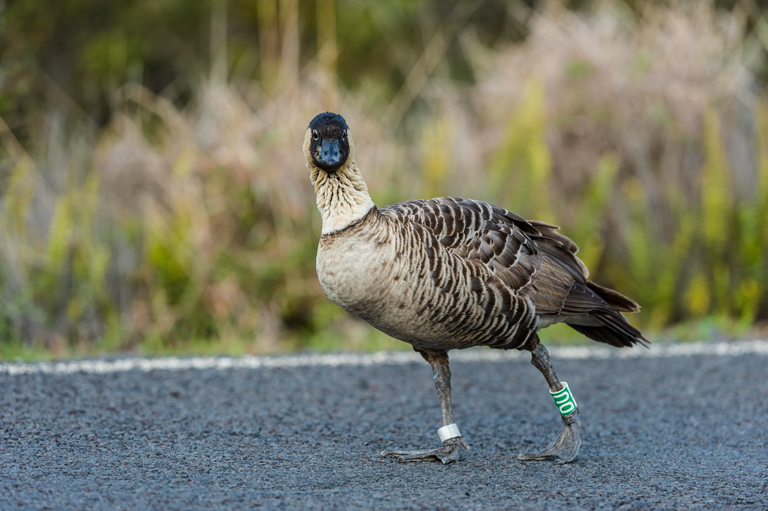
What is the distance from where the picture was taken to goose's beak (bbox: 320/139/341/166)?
14.1 feet

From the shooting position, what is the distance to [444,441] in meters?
4.56

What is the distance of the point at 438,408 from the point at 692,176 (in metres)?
5.11

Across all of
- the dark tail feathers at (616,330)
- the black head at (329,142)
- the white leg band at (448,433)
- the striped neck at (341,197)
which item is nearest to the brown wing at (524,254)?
the dark tail feathers at (616,330)

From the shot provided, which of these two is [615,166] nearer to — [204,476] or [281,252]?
[281,252]

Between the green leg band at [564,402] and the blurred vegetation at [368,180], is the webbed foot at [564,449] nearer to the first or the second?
the green leg band at [564,402]

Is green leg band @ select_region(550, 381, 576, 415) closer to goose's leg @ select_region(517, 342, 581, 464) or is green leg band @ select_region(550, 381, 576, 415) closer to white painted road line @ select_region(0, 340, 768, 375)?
goose's leg @ select_region(517, 342, 581, 464)

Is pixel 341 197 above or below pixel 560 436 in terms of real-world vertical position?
above

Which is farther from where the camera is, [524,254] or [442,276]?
[524,254]

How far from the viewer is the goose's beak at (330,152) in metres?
4.30

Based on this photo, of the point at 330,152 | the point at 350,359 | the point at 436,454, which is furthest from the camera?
the point at 350,359

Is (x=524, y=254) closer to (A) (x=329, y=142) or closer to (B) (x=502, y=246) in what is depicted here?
(B) (x=502, y=246)

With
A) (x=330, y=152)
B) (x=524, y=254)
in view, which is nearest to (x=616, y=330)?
(x=524, y=254)

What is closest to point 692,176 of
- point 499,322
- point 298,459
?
point 499,322

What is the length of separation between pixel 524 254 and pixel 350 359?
103 inches
